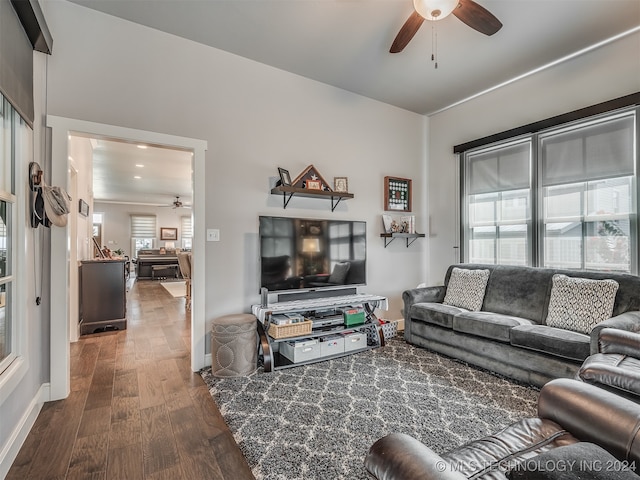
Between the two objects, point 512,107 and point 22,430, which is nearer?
point 22,430

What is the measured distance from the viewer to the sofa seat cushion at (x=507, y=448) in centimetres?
105

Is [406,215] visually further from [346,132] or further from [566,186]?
[566,186]

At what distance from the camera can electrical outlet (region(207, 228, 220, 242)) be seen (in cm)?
296

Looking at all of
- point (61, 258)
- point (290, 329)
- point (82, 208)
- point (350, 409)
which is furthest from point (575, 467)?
point (82, 208)

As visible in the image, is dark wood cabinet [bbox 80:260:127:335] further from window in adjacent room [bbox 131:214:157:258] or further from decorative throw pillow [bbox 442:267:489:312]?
window in adjacent room [bbox 131:214:157:258]

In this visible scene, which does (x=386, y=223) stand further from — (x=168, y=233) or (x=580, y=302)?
(x=168, y=233)

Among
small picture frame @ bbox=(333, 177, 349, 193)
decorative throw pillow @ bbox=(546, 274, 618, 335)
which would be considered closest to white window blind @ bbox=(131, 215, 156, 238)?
small picture frame @ bbox=(333, 177, 349, 193)

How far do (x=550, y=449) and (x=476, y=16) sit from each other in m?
2.47

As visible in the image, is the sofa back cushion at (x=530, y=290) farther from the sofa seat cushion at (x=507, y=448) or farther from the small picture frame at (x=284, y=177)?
the small picture frame at (x=284, y=177)

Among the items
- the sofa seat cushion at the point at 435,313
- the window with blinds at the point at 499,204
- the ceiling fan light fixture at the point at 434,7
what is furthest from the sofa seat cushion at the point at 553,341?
the ceiling fan light fixture at the point at 434,7

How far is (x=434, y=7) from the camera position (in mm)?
1924

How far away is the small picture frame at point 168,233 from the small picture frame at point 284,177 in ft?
34.5

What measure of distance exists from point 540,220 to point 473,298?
1.12 m

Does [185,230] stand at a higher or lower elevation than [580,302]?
higher
